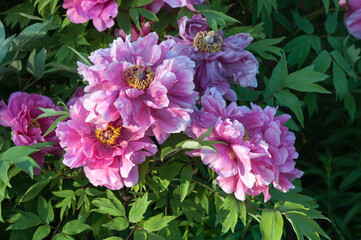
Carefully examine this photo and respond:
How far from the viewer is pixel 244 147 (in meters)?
1.00

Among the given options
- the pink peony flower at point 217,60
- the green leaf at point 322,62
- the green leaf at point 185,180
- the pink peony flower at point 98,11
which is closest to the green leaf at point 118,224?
the green leaf at point 185,180

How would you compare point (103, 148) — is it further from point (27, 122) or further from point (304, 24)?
point (304, 24)

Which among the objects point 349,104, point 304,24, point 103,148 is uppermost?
point 103,148

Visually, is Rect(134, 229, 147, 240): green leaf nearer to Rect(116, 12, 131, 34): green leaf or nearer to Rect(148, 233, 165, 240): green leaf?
Rect(148, 233, 165, 240): green leaf

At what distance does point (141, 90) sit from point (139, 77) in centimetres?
3

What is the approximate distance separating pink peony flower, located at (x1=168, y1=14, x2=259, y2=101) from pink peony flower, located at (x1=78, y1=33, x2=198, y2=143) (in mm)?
179

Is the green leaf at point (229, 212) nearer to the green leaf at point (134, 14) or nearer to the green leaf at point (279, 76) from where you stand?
the green leaf at point (279, 76)

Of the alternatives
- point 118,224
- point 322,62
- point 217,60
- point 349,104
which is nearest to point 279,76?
point 217,60

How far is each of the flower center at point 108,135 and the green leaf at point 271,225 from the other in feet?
1.16

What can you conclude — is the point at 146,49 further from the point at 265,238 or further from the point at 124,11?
the point at 265,238

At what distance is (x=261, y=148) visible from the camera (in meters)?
1.01

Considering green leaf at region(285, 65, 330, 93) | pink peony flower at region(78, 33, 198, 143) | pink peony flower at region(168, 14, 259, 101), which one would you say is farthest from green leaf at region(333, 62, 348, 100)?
pink peony flower at region(78, 33, 198, 143)

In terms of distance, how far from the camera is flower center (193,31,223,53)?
121cm

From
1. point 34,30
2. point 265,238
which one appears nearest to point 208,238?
point 265,238
